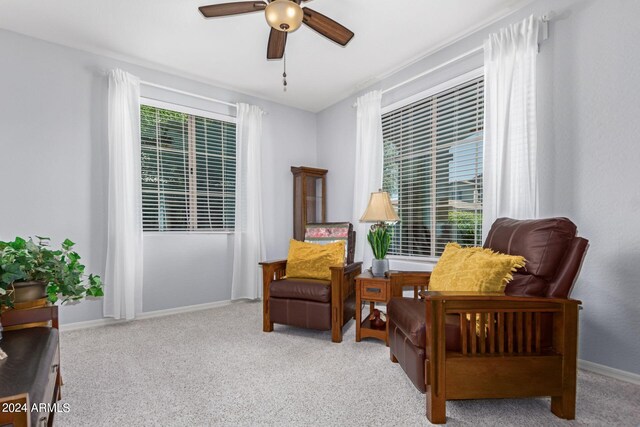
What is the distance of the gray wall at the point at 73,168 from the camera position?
9.58ft

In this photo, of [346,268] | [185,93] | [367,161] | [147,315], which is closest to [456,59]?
[367,161]

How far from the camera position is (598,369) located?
215cm

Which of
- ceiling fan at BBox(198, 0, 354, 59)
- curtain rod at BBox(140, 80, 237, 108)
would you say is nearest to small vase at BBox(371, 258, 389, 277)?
ceiling fan at BBox(198, 0, 354, 59)

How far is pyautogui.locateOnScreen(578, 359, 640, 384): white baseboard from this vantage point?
2010 mm

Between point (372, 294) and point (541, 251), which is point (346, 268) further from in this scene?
point (541, 251)

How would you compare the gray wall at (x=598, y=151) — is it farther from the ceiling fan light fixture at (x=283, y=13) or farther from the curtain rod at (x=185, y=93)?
the curtain rod at (x=185, y=93)

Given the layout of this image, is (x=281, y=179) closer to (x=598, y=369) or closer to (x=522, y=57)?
(x=522, y=57)

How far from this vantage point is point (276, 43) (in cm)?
248

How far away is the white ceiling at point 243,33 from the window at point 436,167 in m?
0.52

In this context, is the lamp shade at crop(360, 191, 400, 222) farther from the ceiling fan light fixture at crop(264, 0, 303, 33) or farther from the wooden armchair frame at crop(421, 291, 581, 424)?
the ceiling fan light fixture at crop(264, 0, 303, 33)

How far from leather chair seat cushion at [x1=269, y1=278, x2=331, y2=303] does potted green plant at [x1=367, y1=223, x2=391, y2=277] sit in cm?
42

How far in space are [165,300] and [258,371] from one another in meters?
1.99

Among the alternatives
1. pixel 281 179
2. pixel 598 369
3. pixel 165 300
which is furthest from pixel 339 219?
pixel 598 369

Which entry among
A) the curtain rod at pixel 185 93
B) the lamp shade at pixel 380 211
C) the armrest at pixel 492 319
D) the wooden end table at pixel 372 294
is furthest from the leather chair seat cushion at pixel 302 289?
the curtain rod at pixel 185 93
